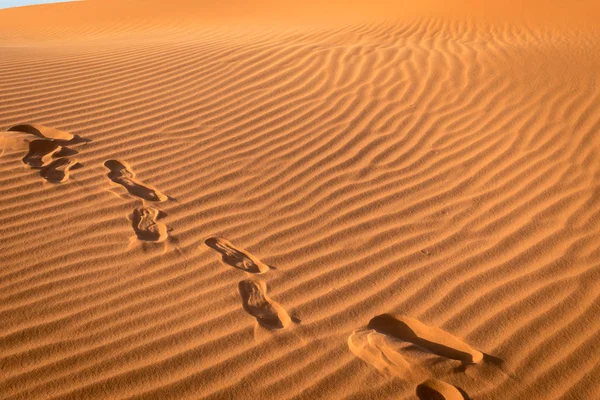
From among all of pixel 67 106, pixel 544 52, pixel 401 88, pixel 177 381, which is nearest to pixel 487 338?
pixel 177 381

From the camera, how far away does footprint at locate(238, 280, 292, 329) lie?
2.36 m

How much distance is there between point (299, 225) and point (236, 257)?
0.51 metres

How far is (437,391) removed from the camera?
2072 millimetres

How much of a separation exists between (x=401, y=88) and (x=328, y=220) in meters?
2.26

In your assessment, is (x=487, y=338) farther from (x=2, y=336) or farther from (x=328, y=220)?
(x=2, y=336)

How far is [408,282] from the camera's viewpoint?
8.69 feet

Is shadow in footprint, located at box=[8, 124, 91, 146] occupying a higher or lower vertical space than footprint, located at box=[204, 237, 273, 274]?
higher

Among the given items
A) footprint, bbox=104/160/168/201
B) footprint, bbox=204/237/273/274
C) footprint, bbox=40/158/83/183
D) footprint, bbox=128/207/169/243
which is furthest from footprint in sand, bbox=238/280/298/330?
footprint, bbox=40/158/83/183

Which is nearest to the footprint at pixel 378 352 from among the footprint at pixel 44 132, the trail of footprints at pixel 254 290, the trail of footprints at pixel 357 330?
the trail of footprints at pixel 357 330

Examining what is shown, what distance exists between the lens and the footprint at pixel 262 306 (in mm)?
2363

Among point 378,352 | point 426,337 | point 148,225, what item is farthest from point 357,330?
point 148,225

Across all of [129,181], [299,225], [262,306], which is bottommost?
[262,306]

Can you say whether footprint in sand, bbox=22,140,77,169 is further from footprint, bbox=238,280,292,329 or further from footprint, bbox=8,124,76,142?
footprint, bbox=238,280,292,329

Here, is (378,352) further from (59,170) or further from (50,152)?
(50,152)
